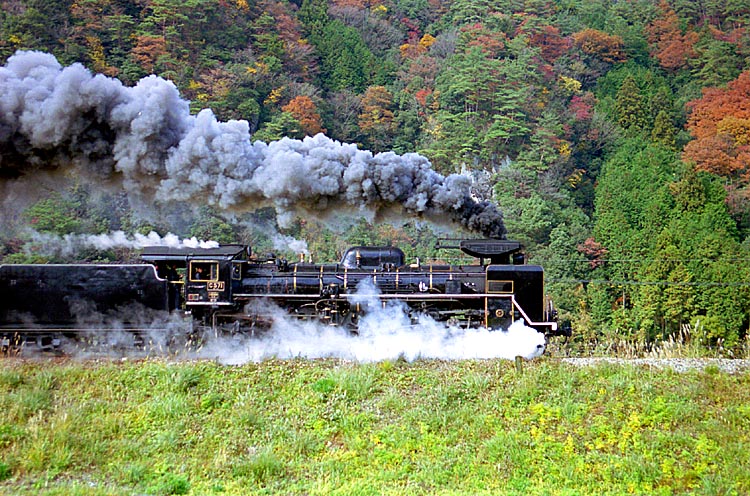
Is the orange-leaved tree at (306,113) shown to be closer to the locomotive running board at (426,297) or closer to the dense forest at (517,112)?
the dense forest at (517,112)

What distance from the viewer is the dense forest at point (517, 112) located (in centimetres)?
2917

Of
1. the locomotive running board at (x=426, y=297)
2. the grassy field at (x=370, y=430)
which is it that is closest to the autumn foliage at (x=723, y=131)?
the locomotive running board at (x=426, y=297)

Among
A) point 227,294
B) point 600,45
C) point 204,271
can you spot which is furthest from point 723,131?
point 204,271

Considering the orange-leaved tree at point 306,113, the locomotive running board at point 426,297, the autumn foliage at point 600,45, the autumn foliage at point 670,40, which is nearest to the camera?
the locomotive running board at point 426,297

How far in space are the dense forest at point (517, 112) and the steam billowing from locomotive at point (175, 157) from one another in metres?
6.03

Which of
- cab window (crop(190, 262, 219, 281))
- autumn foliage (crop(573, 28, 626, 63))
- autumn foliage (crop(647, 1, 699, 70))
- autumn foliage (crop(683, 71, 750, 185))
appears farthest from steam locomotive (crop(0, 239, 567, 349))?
autumn foliage (crop(647, 1, 699, 70))

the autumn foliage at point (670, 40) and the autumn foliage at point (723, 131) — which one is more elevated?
the autumn foliage at point (670, 40)

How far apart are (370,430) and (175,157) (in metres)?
10.3

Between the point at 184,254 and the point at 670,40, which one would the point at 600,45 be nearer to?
the point at 670,40

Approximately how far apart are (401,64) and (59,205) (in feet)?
88.8

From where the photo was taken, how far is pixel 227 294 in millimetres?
15992

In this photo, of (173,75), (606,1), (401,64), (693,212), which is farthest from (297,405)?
(606,1)

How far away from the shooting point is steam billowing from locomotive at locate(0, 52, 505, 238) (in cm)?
1773

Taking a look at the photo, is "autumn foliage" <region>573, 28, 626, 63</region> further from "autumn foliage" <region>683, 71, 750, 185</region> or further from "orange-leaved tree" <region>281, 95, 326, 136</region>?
"orange-leaved tree" <region>281, 95, 326, 136</region>
